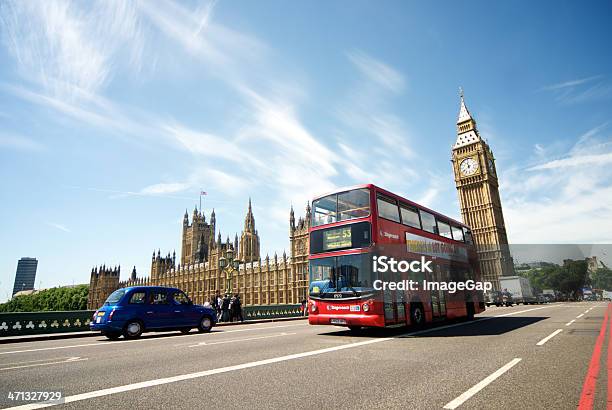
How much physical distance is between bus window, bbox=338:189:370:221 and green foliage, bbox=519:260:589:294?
267ft

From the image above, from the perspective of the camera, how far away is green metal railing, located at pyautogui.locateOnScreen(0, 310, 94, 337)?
42.5 feet

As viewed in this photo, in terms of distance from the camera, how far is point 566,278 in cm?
7681

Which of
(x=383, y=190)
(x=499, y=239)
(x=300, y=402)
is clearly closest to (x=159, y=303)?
(x=383, y=190)

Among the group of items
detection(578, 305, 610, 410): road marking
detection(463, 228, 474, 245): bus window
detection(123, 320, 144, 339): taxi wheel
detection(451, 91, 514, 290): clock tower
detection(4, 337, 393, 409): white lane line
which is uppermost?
detection(451, 91, 514, 290): clock tower

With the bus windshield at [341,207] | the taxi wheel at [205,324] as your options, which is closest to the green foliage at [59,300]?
the taxi wheel at [205,324]

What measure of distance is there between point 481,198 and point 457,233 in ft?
202

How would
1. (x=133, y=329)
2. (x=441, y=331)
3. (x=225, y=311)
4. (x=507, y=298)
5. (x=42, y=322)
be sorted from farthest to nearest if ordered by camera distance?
1. (x=507, y=298)
2. (x=225, y=311)
3. (x=42, y=322)
4. (x=133, y=329)
5. (x=441, y=331)

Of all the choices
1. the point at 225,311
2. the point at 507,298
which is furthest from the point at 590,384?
the point at 507,298

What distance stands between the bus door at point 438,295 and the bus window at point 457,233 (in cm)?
244

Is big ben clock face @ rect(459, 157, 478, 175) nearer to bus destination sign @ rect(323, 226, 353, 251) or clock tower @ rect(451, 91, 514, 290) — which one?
clock tower @ rect(451, 91, 514, 290)

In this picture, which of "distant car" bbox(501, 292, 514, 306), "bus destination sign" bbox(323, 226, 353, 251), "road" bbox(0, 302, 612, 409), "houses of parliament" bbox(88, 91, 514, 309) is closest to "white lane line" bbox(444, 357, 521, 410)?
"road" bbox(0, 302, 612, 409)

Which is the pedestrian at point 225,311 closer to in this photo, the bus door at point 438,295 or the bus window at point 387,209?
the bus door at point 438,295

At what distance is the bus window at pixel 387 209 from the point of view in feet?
35.5

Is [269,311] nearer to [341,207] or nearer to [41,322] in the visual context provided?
[41,322]
